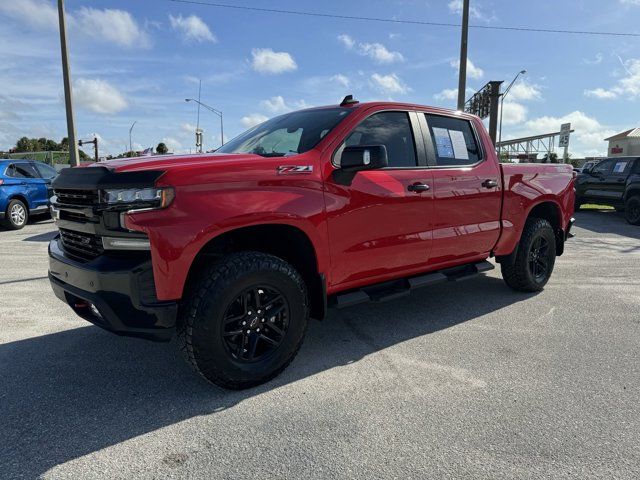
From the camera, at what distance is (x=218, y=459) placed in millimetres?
2447

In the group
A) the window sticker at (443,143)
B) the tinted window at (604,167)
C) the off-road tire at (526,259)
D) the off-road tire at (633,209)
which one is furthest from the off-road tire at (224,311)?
the tinted window at (604,167)

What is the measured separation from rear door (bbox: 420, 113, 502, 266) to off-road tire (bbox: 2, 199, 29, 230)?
1036 centimetres

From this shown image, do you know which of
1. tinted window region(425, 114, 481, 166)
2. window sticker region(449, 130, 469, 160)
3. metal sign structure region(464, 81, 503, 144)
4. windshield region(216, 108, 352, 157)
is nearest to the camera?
windshield region(216, 108, 352, 157)

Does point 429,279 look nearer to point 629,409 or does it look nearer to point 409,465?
point 629,409

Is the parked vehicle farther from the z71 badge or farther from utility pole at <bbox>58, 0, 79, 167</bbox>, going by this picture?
utility pole at <bbox>58, 0, 79, 167</bbox>

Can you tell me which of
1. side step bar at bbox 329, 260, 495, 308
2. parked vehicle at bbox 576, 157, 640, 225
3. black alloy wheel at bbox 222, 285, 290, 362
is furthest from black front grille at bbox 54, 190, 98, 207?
parked vehicle at bbox 576, 157, 640, 225

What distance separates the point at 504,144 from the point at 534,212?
62557 millimetres

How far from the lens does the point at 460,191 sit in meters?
4.36

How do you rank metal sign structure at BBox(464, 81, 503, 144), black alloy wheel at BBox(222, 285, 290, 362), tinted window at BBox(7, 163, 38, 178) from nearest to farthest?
black alloy wheel at BBox(222, 285, 290, 362) → tinted window at BBox(7, 163, 38, 178) → metal sign structure at BBox(464, 81, 503, 144)

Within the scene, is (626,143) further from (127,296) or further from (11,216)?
(127,296)

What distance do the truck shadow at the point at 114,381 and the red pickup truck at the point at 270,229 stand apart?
0.29 m

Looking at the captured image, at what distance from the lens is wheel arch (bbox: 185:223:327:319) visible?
312 cm

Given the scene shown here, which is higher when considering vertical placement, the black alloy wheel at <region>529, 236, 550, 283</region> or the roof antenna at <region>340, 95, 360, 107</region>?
the roof antenna at <region>340, 95, 360, 107</region>

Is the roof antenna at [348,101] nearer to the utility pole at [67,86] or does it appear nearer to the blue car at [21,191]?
the blue car at [21,191]
